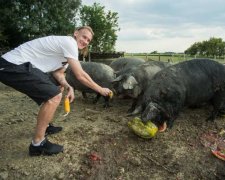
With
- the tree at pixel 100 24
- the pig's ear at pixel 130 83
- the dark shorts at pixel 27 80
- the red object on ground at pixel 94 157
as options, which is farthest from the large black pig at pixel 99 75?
the tree at pixel 100 24

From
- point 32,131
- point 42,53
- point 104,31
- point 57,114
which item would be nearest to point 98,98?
point 57,114

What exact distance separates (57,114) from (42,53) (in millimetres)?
2873

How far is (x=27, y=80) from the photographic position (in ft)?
A: 16.0

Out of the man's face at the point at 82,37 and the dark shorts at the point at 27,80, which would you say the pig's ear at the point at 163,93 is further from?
the dark shorts at the point at 27,80

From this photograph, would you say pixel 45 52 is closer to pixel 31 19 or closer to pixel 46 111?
pixel 46 111

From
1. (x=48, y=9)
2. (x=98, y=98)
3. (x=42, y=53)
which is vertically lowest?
(x=98, y=98)

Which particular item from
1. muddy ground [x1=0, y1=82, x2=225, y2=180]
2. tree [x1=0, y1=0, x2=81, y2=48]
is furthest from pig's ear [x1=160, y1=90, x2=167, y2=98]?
tree [x1=0, y1=0, x2=81, y2=48]

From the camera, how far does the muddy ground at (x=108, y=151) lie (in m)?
5.14

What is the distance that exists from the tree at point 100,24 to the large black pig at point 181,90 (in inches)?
1012

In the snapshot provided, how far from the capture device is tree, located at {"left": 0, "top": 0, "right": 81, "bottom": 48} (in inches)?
866

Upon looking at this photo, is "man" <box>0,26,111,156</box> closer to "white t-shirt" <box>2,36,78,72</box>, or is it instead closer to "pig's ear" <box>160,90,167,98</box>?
"white t-shirt" <box>2,36,78,72</box>

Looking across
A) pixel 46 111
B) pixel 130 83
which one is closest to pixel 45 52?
pixel 46 111

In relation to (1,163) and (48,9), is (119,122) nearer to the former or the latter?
(1,163)

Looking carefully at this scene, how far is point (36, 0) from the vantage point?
73.7 feet
